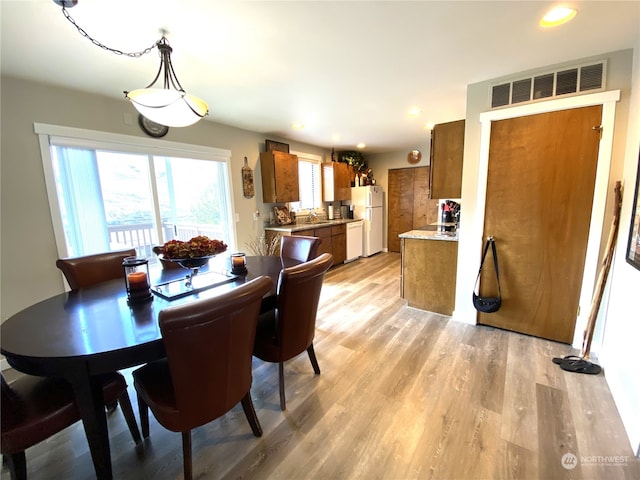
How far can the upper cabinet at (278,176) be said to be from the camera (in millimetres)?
4152

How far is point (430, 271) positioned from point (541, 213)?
3.72 feet

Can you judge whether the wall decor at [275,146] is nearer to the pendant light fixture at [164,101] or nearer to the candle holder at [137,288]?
the pendant light fixture at [164,101]

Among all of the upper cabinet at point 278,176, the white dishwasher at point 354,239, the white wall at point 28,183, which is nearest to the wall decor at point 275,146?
the upper cabinet at point 278,176

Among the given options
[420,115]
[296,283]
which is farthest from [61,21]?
[420,115]

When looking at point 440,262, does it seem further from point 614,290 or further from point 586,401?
point 586,401

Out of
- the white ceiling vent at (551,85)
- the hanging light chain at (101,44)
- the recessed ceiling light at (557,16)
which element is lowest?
A: the white ceiling vent at (551,85)

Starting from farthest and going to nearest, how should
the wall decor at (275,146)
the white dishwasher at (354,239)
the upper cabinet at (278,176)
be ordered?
the white dishwasher at (354,239) < the wall decor at (275,146) < the upper cabinet at (278,176)

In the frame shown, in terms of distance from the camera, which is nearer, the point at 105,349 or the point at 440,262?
the point at 105,349

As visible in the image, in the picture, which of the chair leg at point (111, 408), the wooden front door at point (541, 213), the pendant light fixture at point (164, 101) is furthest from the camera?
the wooden front door at point (541, 213)

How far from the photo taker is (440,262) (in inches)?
115

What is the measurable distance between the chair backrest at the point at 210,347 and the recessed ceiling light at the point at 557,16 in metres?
2.20

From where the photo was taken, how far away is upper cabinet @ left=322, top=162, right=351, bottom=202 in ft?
17.7

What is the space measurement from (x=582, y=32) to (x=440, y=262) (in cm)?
203

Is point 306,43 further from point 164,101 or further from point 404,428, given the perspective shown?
point 404,428
